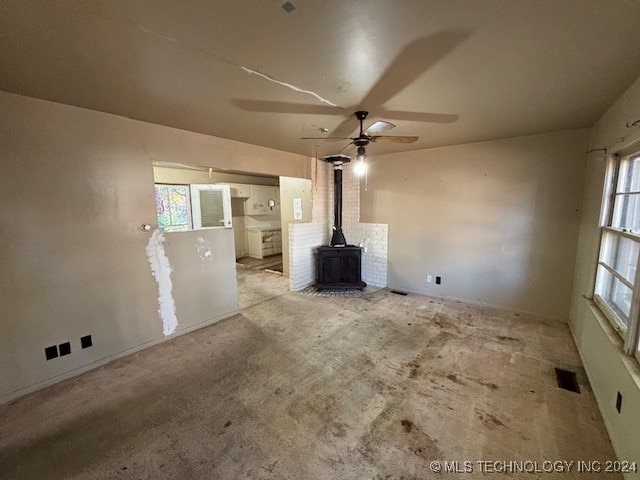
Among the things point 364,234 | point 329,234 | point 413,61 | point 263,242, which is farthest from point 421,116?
point 263,242

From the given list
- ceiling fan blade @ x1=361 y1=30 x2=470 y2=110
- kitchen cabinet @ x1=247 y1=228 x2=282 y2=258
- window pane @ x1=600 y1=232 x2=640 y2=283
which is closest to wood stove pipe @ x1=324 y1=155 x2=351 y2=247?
ceiling fan blade @ x1=361 y1=30 x2=470 y2=110

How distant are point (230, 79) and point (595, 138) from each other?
3.84m

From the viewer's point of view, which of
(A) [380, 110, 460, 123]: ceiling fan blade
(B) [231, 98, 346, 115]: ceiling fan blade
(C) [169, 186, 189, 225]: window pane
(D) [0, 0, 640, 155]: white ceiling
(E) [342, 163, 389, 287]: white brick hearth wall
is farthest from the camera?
(E) [342, 163, 389, 287]: white brick hearth wall

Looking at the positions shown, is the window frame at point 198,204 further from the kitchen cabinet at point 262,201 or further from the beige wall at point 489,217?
the kitchen cabinet at point 262,201

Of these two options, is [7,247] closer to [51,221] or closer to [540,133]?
[51,221]

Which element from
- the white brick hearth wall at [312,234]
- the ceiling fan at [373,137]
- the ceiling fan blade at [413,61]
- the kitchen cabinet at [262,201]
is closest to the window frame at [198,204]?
the white brick hearth wall at [312,234]

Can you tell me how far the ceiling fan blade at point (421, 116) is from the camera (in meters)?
2.63

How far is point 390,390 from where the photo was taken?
7.25 feet

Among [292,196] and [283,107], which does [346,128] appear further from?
[292,196]

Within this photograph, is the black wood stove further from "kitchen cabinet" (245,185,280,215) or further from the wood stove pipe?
"kitchen cabinet" (245,185,280,215)

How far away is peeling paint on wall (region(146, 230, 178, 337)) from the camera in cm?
298

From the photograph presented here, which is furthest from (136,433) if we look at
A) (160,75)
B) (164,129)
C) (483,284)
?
(483,284)

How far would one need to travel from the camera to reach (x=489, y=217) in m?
3.87

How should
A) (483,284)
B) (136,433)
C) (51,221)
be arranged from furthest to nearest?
(483,284) < (51,221) < (136,433)
